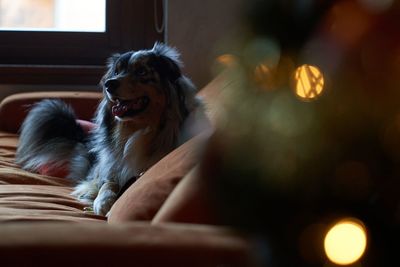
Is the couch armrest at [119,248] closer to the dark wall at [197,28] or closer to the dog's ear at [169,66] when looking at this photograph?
the dog's ear at [169,66]

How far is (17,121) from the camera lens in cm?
325

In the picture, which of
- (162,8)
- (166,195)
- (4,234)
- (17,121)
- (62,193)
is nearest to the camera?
(4,234)

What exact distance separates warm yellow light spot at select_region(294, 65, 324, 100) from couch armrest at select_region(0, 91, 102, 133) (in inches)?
92.5

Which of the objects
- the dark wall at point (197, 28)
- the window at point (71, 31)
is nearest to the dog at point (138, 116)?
the dark wall at point (197, 28)

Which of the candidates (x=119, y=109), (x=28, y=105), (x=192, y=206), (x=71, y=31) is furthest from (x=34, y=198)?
(x=71, y=31)

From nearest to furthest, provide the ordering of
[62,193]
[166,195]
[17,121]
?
1. [166,195]
2. [62,193]
3. [17,121]

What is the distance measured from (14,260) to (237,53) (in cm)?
43

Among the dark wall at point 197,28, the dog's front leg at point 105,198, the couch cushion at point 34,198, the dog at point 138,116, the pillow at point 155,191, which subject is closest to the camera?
the pillow at point 155,191

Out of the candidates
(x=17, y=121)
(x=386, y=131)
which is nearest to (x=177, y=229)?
(x=386, y=131)

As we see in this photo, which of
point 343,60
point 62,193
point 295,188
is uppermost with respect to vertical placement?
point 343,60

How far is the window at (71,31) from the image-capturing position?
364 cm

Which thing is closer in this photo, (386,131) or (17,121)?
(386,131)

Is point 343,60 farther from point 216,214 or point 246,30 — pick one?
point 216,214

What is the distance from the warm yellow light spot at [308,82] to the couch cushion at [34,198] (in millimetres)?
977
